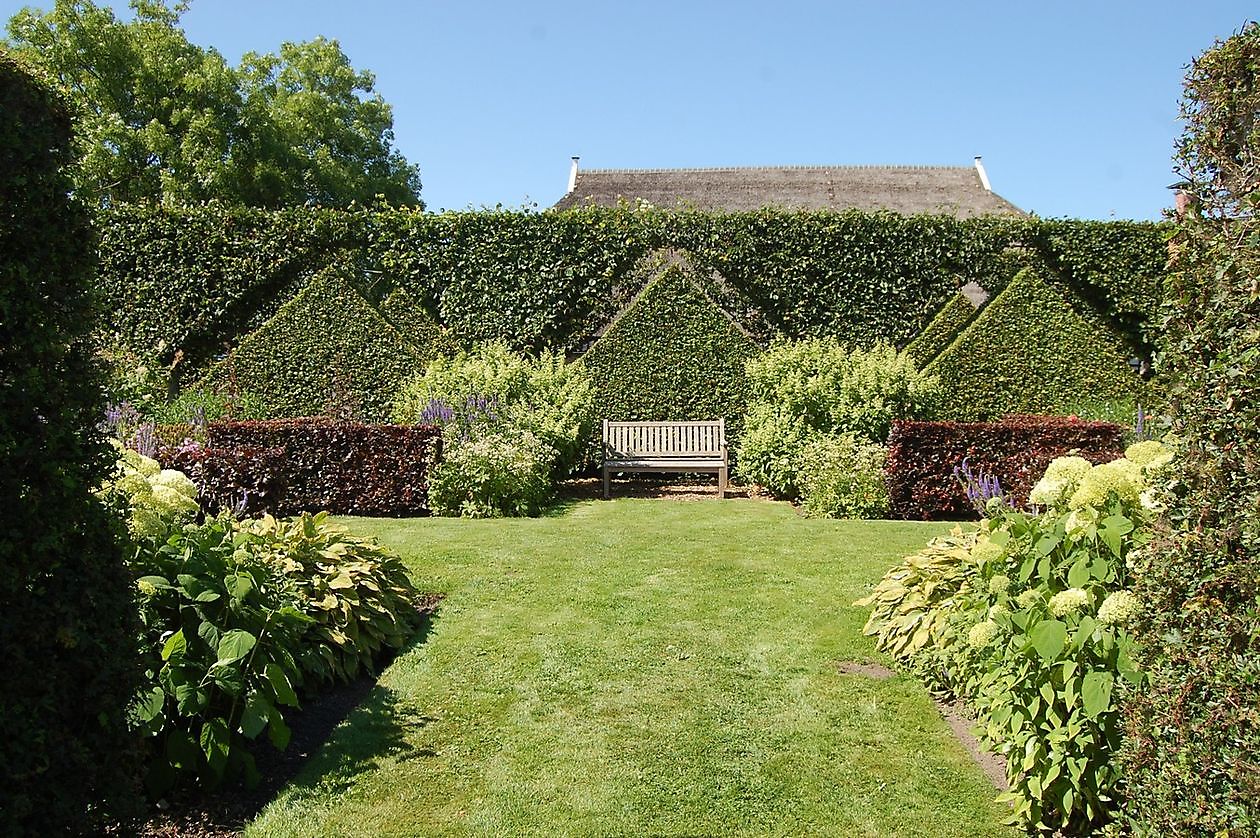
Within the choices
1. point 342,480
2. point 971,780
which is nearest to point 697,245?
point 342,480

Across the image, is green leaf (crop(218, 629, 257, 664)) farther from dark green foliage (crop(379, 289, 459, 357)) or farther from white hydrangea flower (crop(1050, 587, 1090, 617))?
dark green foliage (crop(379, 289, 459, 357))

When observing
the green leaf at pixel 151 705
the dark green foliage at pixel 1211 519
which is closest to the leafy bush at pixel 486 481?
the green leaf at pixel 151 705

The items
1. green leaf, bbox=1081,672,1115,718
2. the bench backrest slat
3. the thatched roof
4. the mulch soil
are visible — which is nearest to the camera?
green leaf, bbox=1081,672,1115,718

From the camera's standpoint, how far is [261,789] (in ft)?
11.9

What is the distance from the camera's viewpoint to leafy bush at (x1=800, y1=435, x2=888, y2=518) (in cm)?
975

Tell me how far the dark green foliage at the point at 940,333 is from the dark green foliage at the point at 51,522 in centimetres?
1171

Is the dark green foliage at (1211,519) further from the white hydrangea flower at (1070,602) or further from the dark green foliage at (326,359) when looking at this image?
the dark green foliage at (326,359)

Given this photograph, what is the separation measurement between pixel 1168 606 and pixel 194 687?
10.9 feet

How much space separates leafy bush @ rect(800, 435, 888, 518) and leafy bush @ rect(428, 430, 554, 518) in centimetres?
315

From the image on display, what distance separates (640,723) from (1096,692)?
2082 mm

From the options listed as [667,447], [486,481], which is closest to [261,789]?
[486,481]

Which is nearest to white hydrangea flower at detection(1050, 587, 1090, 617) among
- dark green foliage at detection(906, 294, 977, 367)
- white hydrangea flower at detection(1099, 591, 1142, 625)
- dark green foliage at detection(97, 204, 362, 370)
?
white hydrangea flower at detection(1099, 591, 1142, 625)

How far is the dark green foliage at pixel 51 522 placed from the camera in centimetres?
250

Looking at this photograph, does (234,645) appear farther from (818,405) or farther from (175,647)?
(818,405)
